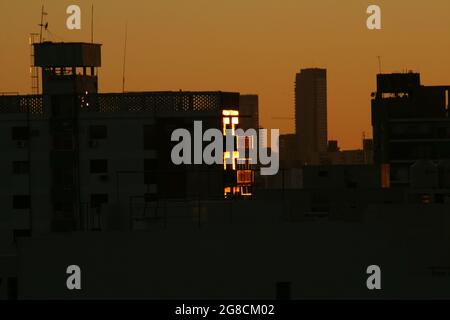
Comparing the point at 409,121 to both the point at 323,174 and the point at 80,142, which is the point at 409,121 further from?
the point at 80,142

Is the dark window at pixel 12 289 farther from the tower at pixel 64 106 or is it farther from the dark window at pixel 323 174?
the dark window at pixel 323 174

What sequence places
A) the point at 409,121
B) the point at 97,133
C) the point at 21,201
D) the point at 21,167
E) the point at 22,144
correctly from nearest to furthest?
the point at 21,201, the point at 21,167, the point at 97,133, the point at 22,144, the point at 409,121

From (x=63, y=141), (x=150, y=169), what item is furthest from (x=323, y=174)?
(x=63, y=141)

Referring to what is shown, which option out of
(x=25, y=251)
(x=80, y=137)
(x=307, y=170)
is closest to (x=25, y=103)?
(x=80, y=137)

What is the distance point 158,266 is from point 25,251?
115 inches

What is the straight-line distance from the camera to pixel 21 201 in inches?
3652

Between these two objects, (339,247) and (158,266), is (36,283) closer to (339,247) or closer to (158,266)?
(158,266)

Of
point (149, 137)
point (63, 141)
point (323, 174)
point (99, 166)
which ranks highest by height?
point (149, 137)

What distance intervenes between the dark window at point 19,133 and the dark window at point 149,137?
23.1 ft

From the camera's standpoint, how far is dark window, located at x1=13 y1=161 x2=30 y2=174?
9350 centimetres

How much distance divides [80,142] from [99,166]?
1937 millimetres

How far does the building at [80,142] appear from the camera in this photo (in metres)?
91.4

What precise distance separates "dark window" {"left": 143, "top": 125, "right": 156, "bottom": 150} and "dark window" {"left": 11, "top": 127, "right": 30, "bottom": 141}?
7054 mm

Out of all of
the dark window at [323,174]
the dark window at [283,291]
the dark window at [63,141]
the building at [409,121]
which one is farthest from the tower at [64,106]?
the dark window at [283,291]
